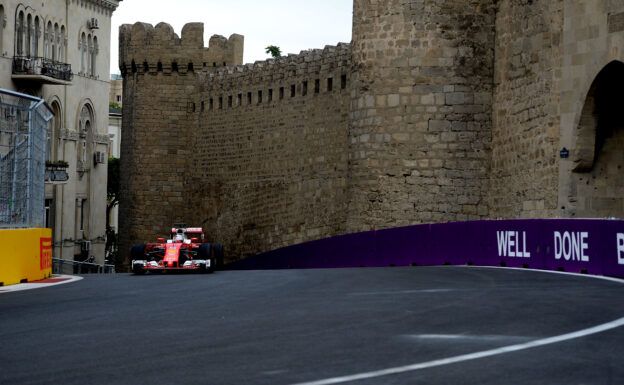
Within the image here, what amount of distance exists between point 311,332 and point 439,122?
49.0 ft

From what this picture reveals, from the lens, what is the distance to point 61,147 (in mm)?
41969

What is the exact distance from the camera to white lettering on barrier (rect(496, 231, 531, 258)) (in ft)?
61.8

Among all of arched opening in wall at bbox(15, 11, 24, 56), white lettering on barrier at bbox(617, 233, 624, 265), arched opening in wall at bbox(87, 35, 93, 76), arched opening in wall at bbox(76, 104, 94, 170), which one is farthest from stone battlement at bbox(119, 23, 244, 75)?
white lettering on barrier at bbox(617, 233, 624, 265)

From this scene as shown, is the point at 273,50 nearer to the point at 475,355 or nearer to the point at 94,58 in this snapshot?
the point at 94,58

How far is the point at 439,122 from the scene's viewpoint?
2472cm

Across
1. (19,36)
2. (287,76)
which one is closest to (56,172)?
(19,36)

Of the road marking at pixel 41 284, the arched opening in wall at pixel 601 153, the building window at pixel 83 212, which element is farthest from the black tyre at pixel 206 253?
the building window at pixel 83 212

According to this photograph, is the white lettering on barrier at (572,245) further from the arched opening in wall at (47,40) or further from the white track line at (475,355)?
the arched opening in wall at (47,40)

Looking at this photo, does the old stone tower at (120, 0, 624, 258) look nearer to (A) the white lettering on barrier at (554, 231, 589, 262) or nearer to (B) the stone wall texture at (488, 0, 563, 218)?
(B) the stone wall texture at (488, 0, 563, 218)

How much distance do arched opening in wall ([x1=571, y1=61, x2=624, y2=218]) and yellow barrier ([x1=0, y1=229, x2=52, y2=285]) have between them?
30.9 ft

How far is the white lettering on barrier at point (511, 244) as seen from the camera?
742 inches

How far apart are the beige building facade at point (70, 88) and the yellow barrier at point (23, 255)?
65.8 feet

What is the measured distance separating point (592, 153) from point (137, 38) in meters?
27.2

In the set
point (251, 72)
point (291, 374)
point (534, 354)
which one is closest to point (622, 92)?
point (534, 354)
